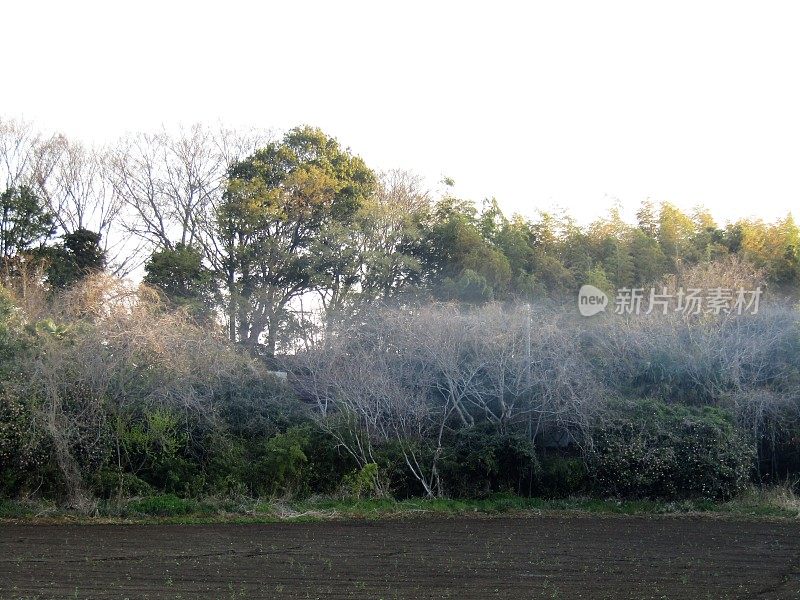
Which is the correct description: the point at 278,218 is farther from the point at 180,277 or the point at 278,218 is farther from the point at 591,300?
the point at 591,300

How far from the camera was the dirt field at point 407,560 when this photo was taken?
34.3 feet

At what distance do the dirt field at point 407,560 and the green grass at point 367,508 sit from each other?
0.89 m

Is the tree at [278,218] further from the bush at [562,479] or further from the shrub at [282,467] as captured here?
the bush at [562,479]

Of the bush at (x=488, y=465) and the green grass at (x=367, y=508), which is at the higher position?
the bush at (x=488, y=465)

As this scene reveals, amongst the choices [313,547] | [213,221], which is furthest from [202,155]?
[313,547]

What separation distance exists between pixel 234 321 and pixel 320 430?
11658mm

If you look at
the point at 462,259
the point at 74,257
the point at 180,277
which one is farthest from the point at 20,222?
the point at 462,259

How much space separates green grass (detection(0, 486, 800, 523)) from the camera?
53.2 ft

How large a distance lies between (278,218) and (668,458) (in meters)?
18.0

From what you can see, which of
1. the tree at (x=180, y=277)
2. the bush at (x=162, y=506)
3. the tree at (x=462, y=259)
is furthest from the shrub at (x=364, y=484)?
the tree at (x=180, y=277)

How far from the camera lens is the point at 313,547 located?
13.4m

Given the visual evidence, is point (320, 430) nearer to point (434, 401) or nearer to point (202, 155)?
point (434, 401)

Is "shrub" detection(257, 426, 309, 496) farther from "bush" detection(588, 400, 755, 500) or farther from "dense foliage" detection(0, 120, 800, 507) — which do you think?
"bush" detection(588, 400, 755, 500)

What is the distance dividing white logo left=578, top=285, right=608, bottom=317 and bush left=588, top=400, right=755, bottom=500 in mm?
6567
